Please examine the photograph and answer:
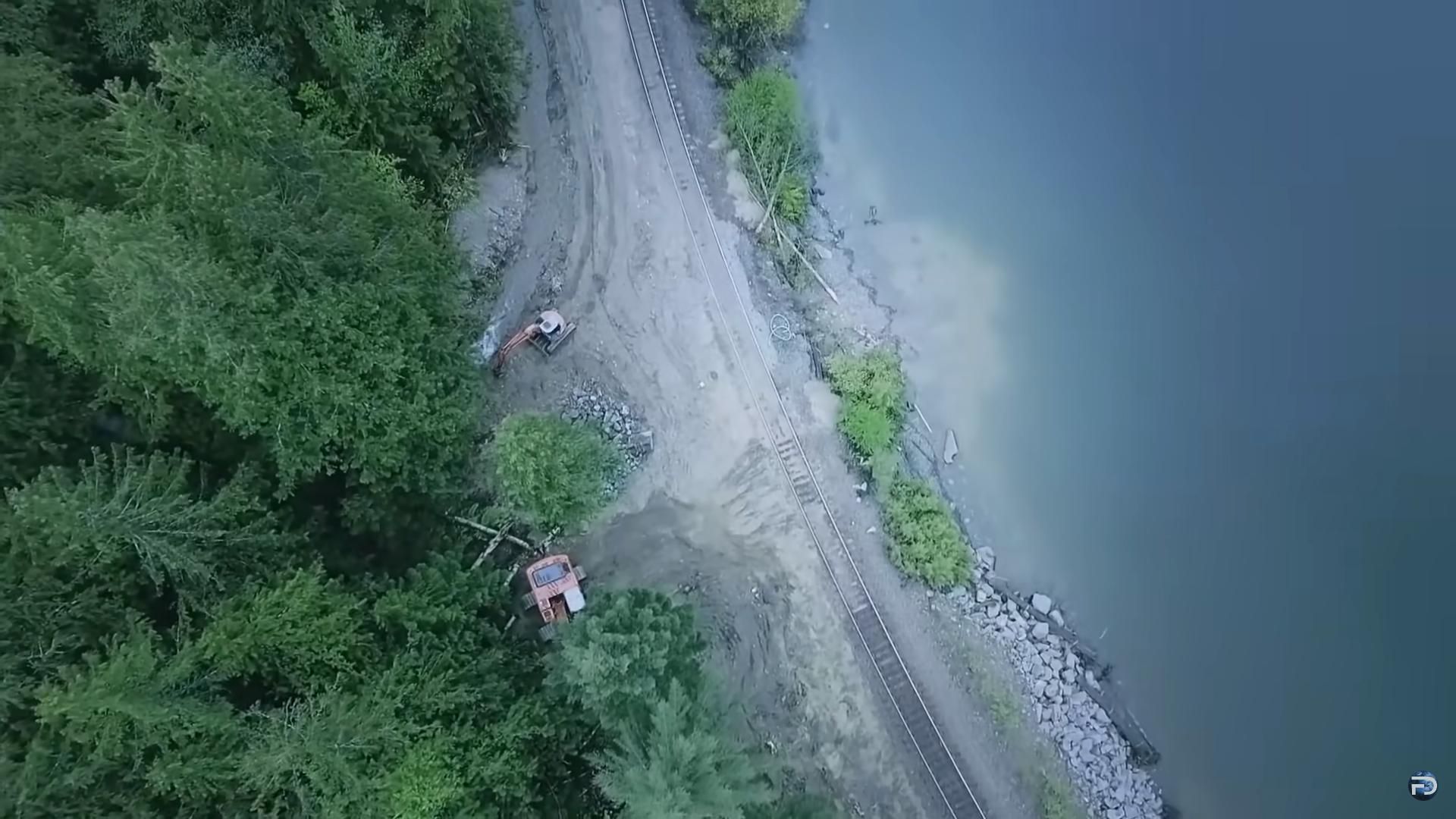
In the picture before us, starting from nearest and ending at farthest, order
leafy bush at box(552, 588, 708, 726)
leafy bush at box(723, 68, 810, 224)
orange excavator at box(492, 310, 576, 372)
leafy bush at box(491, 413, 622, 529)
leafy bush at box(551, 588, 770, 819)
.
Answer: leafy bush at box(551, 588, 770, 819)
leafy bush at box(552, 588, 708, 726)
leafy bush at box(491, 413, 622, 529)
orange excavator at box(492, 310, 576, 372)
leafy bush at box(723, 68, 810, 224)

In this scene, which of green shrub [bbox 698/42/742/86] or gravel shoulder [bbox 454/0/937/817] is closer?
gravel shoulder [bbox 454/0/937/817]

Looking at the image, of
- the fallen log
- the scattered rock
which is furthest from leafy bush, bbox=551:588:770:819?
the fallen log

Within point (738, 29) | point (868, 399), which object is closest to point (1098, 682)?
point (868, 399)

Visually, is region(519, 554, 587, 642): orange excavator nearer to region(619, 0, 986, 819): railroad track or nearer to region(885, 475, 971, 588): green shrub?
region(619, 0, 986, 819): railroad track

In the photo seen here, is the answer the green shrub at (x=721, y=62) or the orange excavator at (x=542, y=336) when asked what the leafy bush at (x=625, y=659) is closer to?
the orange excavator at (x=542, y=336)

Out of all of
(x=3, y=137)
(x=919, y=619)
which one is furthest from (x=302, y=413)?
(x=919, y=619)

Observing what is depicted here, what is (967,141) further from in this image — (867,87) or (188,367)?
(188,367)

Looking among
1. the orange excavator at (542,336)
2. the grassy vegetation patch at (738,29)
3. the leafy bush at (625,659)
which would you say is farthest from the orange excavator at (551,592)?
the grassy vegetation patch at (738,29)
